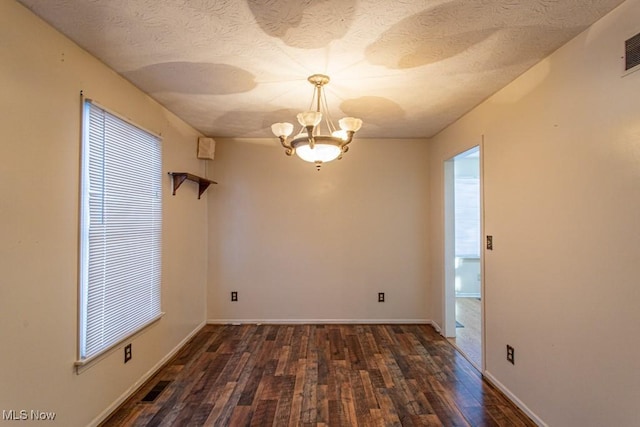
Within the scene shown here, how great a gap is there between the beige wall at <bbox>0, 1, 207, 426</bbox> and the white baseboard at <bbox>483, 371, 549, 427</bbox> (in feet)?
9.71

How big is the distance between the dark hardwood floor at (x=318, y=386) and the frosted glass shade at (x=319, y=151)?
184 centimetres

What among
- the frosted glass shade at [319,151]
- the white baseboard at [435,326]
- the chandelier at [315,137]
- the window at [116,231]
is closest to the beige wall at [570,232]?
the white baseboard at [435,326]

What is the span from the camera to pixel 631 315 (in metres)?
1.46

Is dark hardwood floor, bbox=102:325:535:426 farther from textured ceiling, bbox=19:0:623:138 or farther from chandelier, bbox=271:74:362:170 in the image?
textured ceiling, bbox=19:0:623:138

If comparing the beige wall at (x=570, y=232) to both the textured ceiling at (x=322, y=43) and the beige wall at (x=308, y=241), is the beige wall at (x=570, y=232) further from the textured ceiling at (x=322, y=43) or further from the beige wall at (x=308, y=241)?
the beige wall at (x=308, y=241)

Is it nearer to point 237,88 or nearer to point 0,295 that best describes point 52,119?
point 0,295

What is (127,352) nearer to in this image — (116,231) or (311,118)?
(116,231)

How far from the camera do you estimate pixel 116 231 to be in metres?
2.25

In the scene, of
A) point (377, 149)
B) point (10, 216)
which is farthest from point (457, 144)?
point (10, 216)

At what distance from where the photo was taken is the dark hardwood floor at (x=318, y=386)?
2.18 metres

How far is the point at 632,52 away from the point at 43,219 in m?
3.09

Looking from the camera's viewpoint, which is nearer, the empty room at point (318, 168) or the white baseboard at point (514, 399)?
the empty room at point (318, 168)

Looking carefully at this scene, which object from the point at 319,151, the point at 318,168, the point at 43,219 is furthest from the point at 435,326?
the point at 43,219

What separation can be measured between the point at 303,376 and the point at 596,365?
2069 millimetres
